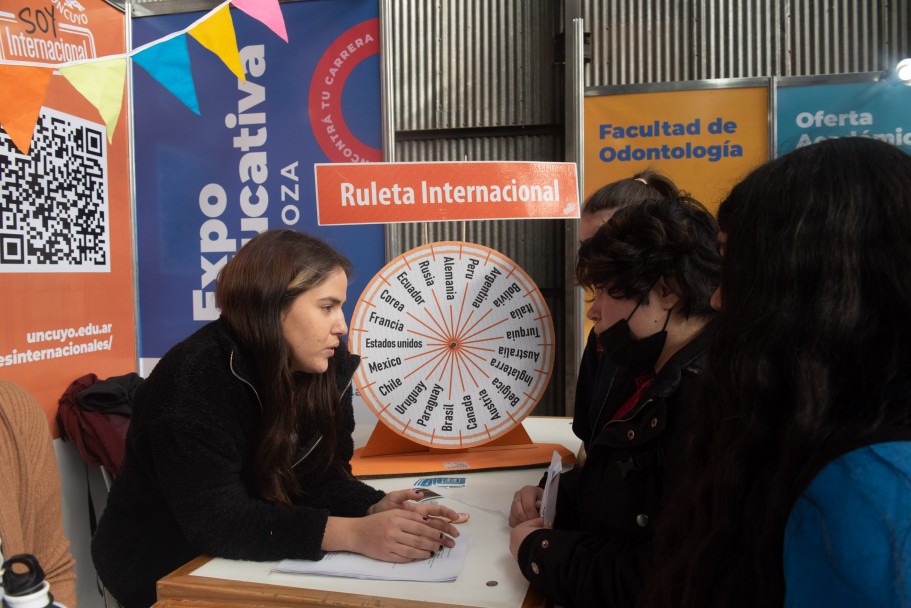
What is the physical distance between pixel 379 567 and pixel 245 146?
2339 millimetres

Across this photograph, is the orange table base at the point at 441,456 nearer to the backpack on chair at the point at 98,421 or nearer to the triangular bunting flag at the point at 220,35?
the backpack on chair at the point at 98,421

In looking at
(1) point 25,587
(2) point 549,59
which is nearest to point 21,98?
(1) point 25,587

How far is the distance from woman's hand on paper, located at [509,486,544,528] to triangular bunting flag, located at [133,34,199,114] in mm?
1611

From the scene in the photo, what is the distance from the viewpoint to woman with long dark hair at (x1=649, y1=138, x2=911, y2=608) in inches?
20.5

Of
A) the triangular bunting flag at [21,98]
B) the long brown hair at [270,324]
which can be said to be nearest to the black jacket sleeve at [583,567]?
the long brown hair at [270,324]

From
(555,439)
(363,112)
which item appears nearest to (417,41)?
(363,112)

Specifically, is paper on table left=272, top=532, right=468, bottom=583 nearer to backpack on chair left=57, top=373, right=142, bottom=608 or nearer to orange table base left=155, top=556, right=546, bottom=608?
orange table base left=155, top=556, right=546, bottom=608

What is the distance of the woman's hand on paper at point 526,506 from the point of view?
1.44m

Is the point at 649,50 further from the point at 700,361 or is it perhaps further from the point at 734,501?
the point at 734,501

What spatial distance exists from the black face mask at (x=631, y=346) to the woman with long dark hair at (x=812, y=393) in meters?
0.55

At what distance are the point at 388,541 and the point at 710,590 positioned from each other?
2.31ft

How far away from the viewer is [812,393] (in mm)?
602

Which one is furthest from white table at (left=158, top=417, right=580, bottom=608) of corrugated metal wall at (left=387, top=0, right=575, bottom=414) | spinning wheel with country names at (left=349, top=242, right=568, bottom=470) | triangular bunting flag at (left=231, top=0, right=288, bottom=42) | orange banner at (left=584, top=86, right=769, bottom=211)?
corrugated metal wall at (left=387, top=0, right=575, bottom=414)

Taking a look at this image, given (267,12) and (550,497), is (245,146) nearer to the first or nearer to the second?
(267,12)
